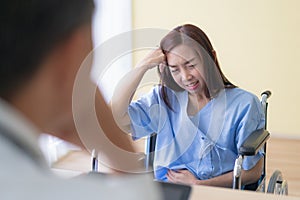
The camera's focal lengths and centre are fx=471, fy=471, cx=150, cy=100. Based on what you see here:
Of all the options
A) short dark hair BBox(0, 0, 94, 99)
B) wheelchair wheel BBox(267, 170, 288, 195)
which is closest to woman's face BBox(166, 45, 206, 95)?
wheelchair wheel BBox(267, 170, 288, 195)

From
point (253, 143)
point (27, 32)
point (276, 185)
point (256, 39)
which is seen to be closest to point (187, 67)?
point (253, 143)

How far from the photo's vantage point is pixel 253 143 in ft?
4.48

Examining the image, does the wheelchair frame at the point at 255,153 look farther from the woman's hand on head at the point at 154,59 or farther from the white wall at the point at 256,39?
the white wall at the point at 256,39

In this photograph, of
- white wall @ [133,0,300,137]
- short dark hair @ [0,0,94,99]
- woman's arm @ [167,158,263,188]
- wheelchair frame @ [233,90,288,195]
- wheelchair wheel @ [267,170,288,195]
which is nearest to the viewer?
short dark hair @ [0,0,94,99]

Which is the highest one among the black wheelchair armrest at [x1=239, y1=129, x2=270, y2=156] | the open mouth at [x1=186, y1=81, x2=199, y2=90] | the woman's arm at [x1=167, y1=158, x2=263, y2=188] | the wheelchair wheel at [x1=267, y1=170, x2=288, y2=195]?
the open mouth at [x1=186, y1=81, x2=199, y2=90]

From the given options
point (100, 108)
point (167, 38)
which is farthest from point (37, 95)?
point (167, 38)

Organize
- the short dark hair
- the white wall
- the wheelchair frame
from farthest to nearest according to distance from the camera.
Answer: the white wall < the wheelchair frame < the short dark hair

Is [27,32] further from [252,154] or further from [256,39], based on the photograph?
[256,39]

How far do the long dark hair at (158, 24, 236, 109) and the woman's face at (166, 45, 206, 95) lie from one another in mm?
14

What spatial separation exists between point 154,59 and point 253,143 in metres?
0.42

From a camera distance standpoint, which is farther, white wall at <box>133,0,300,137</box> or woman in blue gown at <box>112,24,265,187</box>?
white wall at <box>133,0,300,137</box>

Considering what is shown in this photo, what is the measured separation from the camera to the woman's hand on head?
152 centimetres

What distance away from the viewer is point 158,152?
159 cm

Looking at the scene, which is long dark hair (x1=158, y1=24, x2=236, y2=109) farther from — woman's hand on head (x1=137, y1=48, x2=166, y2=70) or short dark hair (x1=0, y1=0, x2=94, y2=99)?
short dark hair (x1=0, y1=0, x2=94, y2=99)
